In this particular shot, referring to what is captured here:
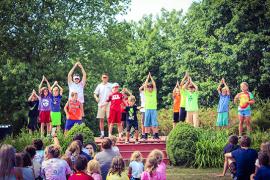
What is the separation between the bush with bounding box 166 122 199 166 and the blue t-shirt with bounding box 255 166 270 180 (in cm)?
836

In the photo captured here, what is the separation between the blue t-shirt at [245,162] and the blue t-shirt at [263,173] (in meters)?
1.31

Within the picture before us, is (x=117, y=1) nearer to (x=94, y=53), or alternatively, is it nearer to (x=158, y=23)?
(x=94, y=53)

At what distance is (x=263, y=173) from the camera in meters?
9.08

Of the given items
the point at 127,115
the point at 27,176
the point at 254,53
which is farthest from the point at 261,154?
the point at 254,53

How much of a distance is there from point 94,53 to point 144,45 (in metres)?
20.1

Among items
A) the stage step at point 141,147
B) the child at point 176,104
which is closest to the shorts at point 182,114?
the child at point 176,104

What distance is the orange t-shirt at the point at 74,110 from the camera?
61.3ft

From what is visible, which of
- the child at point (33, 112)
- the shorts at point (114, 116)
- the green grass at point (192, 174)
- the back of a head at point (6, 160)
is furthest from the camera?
the child at point (33, 112)

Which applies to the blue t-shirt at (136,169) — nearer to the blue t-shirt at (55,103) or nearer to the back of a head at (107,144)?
the back of a head at (107,144)

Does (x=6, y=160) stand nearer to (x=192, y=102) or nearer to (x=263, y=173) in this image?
(x=263, y=173)

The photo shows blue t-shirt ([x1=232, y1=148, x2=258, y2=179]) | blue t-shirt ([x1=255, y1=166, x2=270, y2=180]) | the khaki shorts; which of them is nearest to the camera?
blue t-shirt ([x1=255, y1=166, x2=270, y2=180])

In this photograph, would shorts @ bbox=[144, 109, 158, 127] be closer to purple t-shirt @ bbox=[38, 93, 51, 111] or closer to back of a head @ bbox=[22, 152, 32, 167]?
purple t-shirt @ bbox=[38, 93, 51, 111]

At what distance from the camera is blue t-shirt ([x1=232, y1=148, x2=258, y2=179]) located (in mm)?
10484

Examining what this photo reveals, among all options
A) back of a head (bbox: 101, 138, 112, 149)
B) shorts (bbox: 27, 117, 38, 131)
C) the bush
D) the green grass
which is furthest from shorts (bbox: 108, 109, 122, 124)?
back of a head (bbox: 101, 138, 112, 149)
